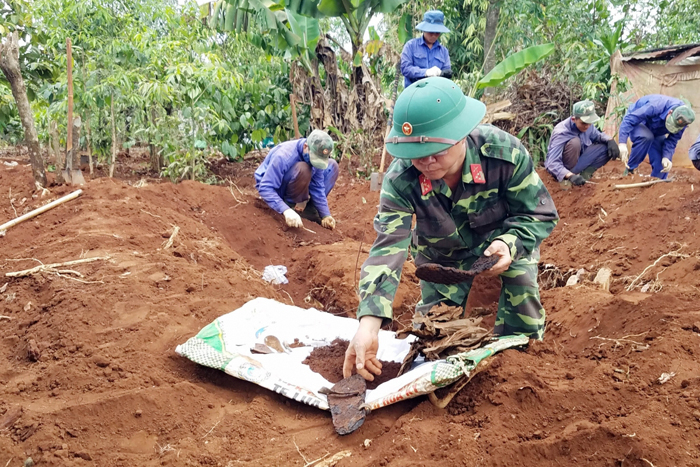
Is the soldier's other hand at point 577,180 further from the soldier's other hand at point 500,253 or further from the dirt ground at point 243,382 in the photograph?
the soldier's other hand at point 500,253

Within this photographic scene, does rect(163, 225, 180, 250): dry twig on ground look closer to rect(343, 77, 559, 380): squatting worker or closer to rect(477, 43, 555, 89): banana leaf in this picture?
rect(343, 77, 559, 380): squatting worker

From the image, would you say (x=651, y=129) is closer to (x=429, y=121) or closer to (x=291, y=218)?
(x=291, y=218)

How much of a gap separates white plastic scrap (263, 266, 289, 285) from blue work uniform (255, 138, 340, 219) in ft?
2.91

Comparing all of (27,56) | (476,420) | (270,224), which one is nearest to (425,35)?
(270,224)

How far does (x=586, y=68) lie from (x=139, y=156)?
27.8 ft

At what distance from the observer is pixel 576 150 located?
6.57m

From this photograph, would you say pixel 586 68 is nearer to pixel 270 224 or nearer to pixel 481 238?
pixel 270 224

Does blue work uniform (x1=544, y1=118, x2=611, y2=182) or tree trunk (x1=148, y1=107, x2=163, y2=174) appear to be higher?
blue work uniform (x1=544, y1=118, x2=611, y2=182)

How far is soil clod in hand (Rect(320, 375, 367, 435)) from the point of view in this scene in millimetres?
2008

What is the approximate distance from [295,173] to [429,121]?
3.48 meters

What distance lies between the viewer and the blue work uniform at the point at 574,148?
6531mm

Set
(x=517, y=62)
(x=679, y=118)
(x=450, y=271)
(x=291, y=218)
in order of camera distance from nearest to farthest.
A: (x=450, y=271)
(x=291, y=218)
(x=679, y=118)
(x=517, y=62)

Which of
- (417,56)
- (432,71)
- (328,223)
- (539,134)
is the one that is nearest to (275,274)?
(328,223)

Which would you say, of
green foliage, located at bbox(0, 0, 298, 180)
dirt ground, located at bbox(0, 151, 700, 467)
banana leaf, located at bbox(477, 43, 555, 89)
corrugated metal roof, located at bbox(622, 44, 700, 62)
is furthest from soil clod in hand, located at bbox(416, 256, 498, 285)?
corrugated metal roof, located at bbox(622, 44, 700, 62)
